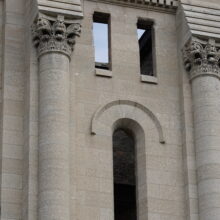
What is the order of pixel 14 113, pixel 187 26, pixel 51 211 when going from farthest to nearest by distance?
pixel 187 26, pixel 14 113, pixel 51 211

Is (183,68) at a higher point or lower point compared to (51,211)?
higher

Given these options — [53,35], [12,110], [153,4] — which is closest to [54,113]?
[12,110]

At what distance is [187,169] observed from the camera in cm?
4372

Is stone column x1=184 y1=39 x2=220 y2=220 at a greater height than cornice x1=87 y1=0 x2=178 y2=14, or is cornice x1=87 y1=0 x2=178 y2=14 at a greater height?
cornice x1=87 y1=0 x2=178 y2=14

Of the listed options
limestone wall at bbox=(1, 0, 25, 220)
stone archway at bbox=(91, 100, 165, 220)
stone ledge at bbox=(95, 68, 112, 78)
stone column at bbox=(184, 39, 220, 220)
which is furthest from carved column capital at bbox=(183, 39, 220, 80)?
limestone wall at bbox=(1, 0, 25, 220)

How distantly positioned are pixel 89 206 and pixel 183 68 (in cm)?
680

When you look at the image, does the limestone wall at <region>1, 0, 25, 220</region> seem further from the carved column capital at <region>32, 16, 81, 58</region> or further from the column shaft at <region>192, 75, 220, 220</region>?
the column shaft at <region>192, 75, 220, 220</region>

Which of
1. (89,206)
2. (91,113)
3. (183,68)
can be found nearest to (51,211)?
(89,206)

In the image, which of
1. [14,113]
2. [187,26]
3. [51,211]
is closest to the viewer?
[51,211]

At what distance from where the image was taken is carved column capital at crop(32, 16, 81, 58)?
43.2m

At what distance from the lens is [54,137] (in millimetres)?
41375

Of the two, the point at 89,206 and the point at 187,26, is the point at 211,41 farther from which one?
the point at 89,206

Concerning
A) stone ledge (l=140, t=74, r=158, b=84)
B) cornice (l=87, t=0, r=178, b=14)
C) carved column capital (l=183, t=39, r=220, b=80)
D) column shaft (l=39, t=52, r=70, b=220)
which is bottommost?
column shaft (l=39, t=52, r=70, b=220)

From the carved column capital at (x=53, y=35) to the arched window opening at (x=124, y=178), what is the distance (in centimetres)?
960
